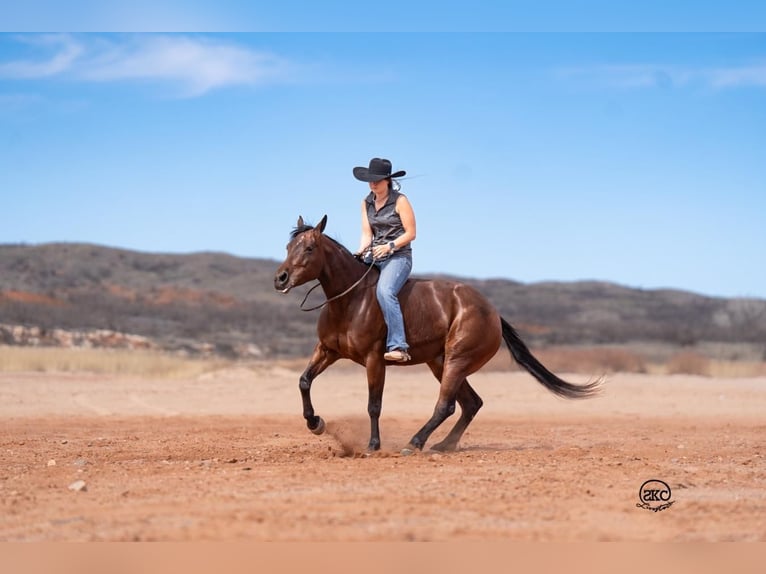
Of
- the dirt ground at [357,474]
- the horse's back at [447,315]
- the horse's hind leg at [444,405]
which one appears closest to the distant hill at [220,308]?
the dirt ground at [357,474]

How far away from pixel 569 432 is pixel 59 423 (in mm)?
7195

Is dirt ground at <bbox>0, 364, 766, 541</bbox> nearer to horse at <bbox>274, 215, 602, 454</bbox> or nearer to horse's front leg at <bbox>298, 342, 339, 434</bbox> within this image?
horse's front leg at <bbox>298, 342, 339, 434</bbox>

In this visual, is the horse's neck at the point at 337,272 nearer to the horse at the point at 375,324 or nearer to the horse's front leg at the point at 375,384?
the horse at the point at 375,324

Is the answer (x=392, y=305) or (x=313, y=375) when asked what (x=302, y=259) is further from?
(x=313, y=375)

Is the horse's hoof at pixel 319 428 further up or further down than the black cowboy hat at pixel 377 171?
further down

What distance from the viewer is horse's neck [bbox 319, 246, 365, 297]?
10.1 meters

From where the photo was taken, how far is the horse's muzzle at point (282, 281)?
383 inches

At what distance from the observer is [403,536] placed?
5844mm

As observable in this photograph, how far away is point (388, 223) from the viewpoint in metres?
10.5

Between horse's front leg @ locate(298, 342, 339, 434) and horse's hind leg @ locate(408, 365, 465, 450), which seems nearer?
horse's front leg @ locate(298, 342, 339, 434)

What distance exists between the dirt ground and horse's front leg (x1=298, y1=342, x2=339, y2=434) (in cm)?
34

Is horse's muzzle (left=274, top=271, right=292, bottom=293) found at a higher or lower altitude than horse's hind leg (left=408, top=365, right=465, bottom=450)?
higher
